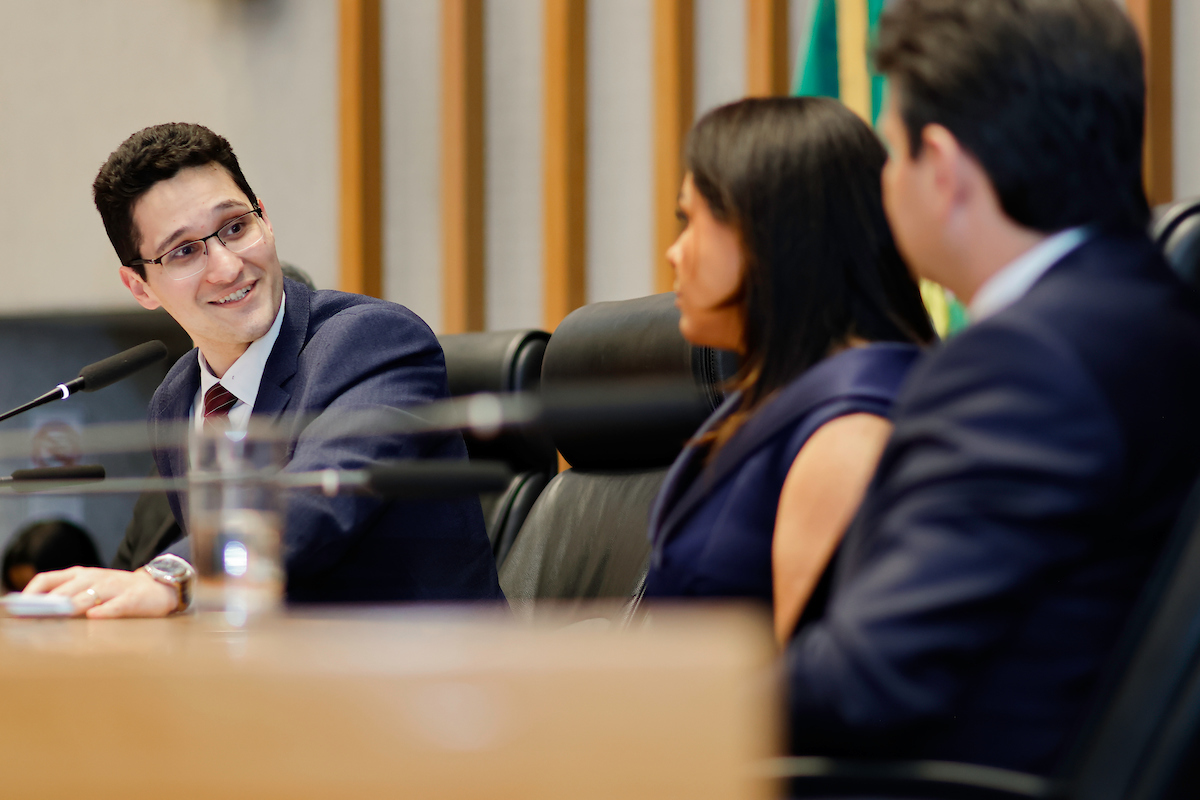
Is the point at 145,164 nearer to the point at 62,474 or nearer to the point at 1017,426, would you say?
the point at 62,474

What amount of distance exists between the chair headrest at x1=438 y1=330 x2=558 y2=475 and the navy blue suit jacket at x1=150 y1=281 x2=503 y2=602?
0.28 metres

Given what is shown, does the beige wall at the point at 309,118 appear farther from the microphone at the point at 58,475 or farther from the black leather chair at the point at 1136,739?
the black leather chair at the point at 1136,739

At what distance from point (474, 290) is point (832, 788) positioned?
244 centimetres

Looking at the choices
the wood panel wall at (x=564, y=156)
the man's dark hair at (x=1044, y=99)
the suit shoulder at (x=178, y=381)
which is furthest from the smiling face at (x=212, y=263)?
the man's dark hair at (x=1044, y=99)

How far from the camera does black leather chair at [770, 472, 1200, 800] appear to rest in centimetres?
68

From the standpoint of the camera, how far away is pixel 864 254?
3.75 ft

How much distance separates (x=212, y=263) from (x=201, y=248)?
0.04m

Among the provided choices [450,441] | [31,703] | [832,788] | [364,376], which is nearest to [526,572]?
[450,441]

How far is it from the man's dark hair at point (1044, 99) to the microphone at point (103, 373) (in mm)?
961

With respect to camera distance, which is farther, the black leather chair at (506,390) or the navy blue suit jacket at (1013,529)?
the black leather chair at (506,390)

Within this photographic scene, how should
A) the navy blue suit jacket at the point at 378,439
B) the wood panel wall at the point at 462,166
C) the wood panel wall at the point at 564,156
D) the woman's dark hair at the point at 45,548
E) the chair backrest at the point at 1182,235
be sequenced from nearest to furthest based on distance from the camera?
the chair backrest at the point at 1182,235 < the navy blue suit jacket at the point at 378,439 < the woman's dark hair at the point at 45,548 < the wood panel wall at the point at 564,156 < the wood panel wall at the point at 462,166

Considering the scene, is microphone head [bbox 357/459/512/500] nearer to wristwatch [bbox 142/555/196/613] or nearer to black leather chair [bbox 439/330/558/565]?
wristwatch [bbox 142/555/196/613]

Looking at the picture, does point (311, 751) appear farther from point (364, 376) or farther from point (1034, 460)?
point (364, 376)

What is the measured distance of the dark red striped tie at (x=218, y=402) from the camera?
1.81 m
